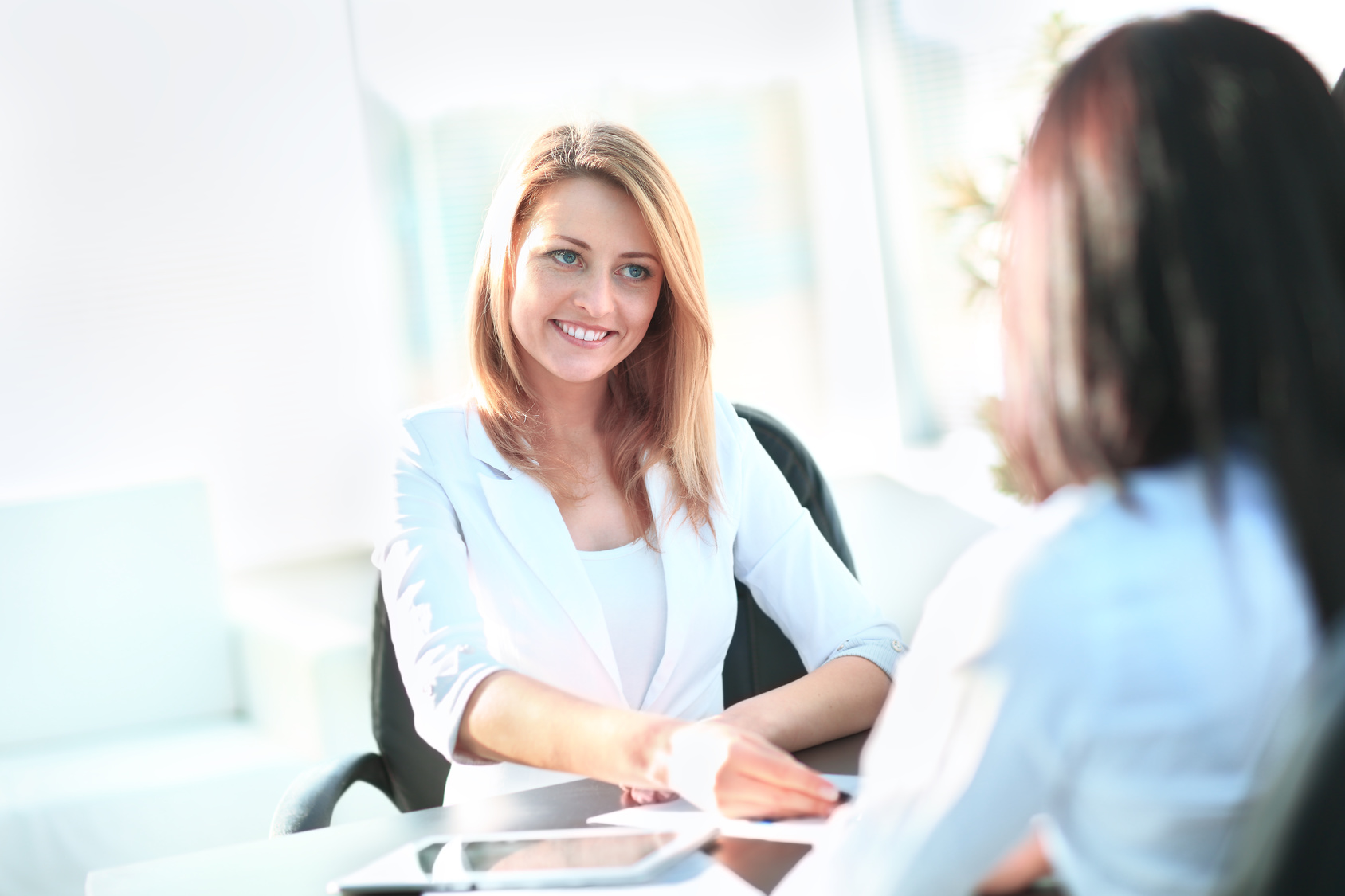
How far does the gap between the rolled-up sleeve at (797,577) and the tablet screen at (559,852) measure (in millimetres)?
556

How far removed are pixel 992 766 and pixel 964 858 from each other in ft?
0.22

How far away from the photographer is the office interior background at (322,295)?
303 cm

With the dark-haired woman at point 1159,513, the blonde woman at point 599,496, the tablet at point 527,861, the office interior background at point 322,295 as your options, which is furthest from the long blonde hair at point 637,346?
the office interior background at point 322,295

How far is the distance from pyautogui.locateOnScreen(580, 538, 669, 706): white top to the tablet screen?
0.57 m

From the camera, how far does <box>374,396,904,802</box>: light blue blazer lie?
1.47 m

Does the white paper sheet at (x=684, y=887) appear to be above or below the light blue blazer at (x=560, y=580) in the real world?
below

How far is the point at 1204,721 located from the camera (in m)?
0.64

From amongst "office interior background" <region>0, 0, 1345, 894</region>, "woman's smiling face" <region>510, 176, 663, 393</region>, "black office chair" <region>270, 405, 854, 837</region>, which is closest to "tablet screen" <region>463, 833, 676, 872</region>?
"black office chair" <region>270, 405, 854, 837</region>

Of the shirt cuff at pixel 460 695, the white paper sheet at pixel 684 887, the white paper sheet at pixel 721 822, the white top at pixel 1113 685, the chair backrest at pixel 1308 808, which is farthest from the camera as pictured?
the shirt cuff at pixel 460 695

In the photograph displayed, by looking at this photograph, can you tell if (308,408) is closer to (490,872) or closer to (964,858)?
(490,872)

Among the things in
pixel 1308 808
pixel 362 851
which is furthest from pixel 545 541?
pixel 1308 808

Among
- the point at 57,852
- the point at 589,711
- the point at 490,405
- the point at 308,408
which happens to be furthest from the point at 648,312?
the point at 308,408

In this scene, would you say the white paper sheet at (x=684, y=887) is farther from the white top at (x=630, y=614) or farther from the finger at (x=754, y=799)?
the white top at (x=630, y=614)

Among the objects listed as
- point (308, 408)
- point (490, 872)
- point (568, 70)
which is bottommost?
point (490, 872)
